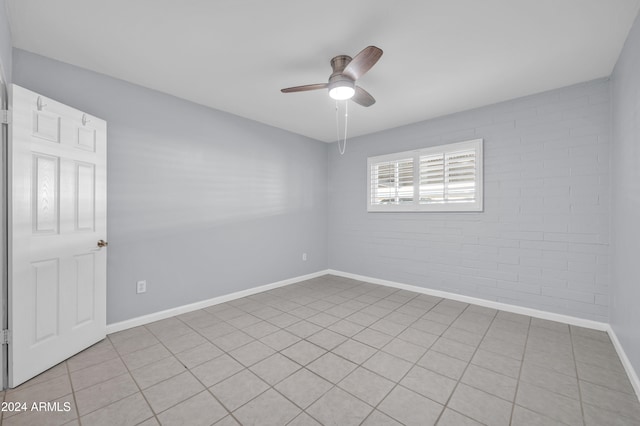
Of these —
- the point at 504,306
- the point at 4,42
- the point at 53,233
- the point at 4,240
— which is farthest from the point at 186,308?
the point at 504,306

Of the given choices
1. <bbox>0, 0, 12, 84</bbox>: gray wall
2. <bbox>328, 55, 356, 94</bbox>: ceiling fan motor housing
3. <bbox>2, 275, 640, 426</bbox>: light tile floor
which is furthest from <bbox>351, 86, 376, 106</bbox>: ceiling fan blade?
<bbox>0, 0, 12, 84</bbox>: gray wall

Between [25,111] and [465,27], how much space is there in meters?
3.35

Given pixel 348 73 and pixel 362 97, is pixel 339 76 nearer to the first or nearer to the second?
pixel 348 73

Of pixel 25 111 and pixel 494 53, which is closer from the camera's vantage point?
pixel 25 111

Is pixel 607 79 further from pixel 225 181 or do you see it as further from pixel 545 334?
pixel 225 181

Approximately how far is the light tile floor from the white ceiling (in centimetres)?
264

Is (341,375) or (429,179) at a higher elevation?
(429,179)

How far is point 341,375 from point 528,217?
9.37 ft

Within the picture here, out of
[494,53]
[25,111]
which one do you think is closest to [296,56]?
[494,53]

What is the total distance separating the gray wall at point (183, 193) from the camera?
8.92ft

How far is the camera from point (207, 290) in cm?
350

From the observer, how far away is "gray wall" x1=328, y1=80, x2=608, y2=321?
2811 mm

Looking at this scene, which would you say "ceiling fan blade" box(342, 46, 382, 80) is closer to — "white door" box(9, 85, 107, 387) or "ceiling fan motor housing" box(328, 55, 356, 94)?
"ceiling fan motor housing" box(328, 55, 356, 94)

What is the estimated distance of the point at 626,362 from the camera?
2.10 m
